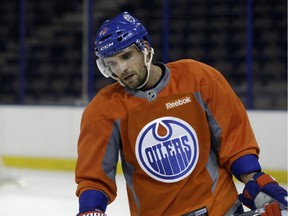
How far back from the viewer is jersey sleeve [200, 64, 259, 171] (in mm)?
2098

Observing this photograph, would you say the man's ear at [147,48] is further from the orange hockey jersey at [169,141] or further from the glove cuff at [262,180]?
the glove cuff at [262,180]

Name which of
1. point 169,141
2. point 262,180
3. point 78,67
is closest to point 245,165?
point 262,180

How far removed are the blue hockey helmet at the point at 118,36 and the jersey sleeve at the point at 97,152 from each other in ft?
0.59

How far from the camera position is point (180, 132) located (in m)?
2.09

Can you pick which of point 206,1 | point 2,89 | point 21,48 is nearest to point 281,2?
point 206,1

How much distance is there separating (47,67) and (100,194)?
588cm

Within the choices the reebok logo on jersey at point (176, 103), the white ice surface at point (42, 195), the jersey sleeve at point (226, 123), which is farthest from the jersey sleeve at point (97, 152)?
the white ice surface at point (42, 195)

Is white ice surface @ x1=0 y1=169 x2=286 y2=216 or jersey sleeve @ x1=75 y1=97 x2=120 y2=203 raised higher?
jersey sleeve @ x1=75 y1=97 x2=120 y2=203

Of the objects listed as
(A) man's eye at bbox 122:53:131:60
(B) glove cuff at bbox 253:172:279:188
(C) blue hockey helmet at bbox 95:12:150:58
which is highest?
(C) blue hockey helmet at bbox 95:12:150:58

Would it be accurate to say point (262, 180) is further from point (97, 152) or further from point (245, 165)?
point (97, 152)

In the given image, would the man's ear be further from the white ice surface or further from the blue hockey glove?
the white ice surface

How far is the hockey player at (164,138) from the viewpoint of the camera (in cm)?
207

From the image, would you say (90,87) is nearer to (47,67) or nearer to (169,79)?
(47,67)

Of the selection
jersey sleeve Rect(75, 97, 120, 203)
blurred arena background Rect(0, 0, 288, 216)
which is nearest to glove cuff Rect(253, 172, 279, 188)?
jersey sleeve Rect(75, 97, 120, 203)
